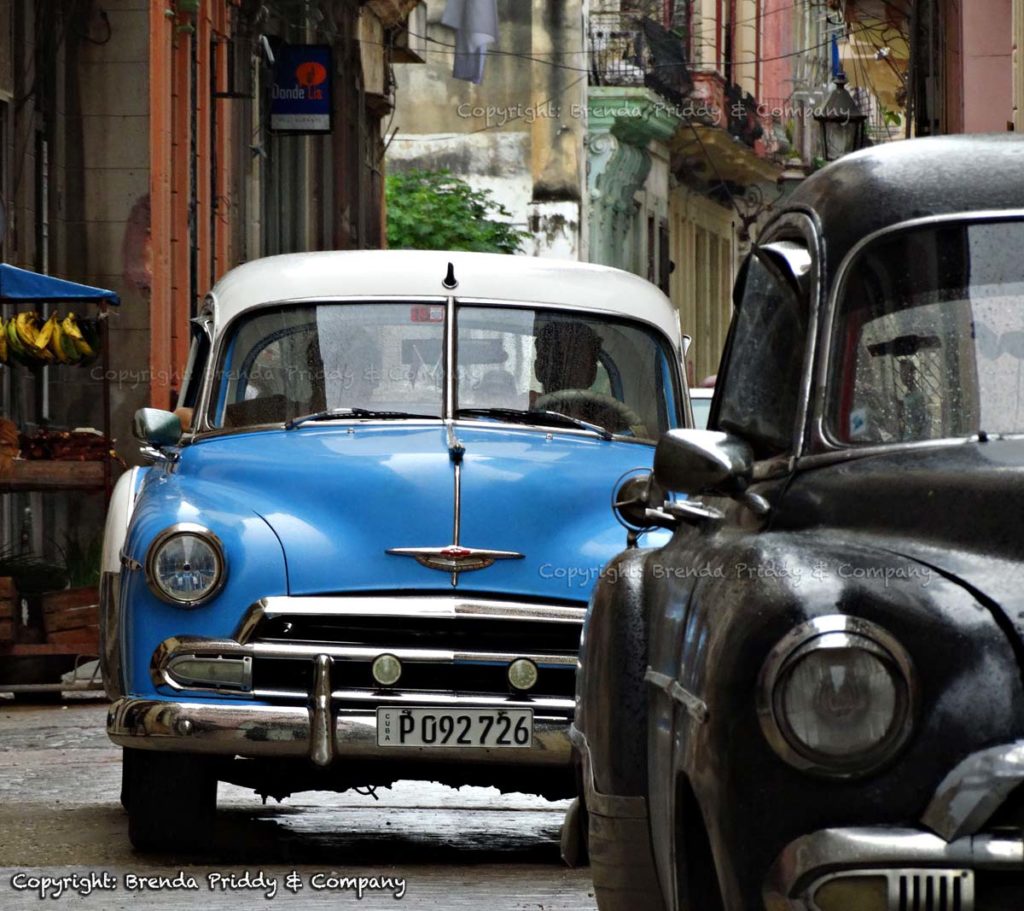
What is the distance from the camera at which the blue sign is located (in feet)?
91.0

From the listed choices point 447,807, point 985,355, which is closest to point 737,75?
point 447,807

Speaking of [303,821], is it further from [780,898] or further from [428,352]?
[780,898]

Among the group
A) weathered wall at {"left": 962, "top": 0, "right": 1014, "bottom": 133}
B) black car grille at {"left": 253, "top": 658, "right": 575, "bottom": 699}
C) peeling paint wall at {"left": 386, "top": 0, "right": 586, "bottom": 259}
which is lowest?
black car grille at {"left": 253, "top": 658, "right": 575, "bottom": 699}

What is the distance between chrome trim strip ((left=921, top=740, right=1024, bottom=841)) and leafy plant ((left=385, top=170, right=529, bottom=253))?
34.2 metres

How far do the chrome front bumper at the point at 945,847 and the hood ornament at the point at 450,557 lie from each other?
433 centimetres

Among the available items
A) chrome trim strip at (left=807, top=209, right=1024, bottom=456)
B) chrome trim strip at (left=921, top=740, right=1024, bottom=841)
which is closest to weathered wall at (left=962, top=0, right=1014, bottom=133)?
chrome trim strip at (left=807, top=209, right=1024, bottom=456)

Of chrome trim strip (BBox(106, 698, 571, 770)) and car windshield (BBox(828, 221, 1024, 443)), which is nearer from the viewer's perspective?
car windshield (BBox(828, 221, 1024, 443))

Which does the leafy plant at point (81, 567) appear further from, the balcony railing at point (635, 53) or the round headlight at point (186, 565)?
the balcony railing at point (635, 53)

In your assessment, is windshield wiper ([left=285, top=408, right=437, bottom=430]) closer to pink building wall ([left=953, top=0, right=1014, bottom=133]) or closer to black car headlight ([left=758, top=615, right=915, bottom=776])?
black car headlight ([left=758, top=615, right=915, bottom=776])

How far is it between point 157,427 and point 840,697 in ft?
17.8

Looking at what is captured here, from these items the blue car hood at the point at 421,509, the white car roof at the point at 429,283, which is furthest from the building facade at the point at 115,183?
the blue car hood at the point at 421,509

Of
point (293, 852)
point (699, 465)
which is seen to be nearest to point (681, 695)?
point (699, 465)

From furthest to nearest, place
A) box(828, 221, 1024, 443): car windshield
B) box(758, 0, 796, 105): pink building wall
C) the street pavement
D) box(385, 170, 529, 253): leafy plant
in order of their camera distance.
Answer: box(758, 0, 796, 105): pink building wall → box(385, 170, 529, 253): leafy plant → the street pavement → box(828, 221, 1024, 443): car windshield

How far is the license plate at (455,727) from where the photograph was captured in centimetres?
769
